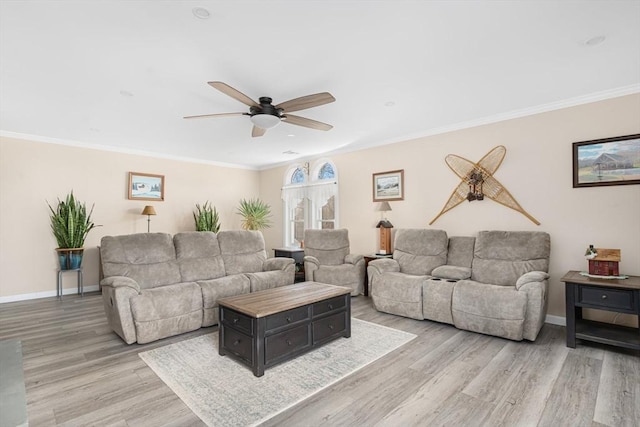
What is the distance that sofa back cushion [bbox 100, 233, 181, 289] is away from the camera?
3.70m

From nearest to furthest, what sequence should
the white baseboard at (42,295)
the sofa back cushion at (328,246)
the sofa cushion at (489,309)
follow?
the sofa cushion at (489,309) → the white baseboard at (42,295) → the sofa back cushion at (328,246)

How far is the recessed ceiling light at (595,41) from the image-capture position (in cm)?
244

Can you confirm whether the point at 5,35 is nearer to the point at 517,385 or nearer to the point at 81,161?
the point at 81,161

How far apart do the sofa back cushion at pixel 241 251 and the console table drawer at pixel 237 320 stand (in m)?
1.64

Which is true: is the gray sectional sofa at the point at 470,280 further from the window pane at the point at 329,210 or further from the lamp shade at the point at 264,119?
A: the lamp shade at the point at 264,119

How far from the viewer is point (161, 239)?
4168 millimetres

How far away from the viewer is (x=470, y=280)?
A: 3969mm

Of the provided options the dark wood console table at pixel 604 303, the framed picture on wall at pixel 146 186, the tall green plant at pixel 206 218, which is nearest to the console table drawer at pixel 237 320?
the dark wood console table at pixel 604 303

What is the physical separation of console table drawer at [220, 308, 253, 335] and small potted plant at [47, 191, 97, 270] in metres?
3.82

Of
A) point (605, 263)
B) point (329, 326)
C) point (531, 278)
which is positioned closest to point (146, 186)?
point (329, 326)

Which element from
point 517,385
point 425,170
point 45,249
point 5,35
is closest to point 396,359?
point 517,385

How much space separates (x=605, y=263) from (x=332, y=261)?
3.54 m

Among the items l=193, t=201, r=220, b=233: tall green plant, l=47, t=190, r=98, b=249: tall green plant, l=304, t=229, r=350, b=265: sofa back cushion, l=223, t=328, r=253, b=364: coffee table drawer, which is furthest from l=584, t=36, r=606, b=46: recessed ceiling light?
l=47, t=190, r=98, b=249: tall green plant

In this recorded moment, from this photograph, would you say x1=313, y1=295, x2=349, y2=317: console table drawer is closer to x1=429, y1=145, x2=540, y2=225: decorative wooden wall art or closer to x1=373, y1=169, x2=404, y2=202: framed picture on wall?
x1=429, y1=145, x2=540, y2=225: decorative wooden wall art
